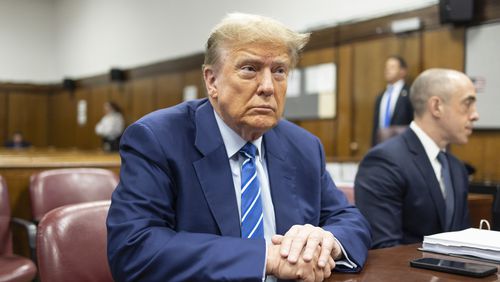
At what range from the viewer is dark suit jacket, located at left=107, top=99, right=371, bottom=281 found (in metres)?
1.45

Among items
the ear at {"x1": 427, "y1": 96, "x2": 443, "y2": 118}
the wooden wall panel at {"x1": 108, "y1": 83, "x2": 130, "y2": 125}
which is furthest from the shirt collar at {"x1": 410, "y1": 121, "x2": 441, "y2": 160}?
the wooden wall panel at {"x1": 108, "y1": 83, "x2": 130, "y2": 125}

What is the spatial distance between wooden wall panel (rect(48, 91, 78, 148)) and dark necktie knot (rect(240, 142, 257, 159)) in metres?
14.2

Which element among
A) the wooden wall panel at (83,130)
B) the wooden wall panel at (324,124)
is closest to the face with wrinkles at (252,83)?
the wooden wall panel at (324,124)

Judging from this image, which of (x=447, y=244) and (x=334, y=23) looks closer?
(x=447, y=244)

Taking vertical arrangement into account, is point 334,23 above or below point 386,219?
above

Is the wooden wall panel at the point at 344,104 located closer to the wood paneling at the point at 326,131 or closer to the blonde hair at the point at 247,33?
the wood paneling at the point at 326,131

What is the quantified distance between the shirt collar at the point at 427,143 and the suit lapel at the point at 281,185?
1.12 m

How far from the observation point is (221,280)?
141 centimetres

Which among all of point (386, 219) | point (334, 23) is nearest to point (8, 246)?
point (386, 219)

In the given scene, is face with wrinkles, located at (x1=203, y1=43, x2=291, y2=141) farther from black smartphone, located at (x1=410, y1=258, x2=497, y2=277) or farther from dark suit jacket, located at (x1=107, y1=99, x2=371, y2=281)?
black smartphone, located at (x1=410, y1=258, x2=497, y2=277)

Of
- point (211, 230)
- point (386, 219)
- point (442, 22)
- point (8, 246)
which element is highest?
point (442, 22)

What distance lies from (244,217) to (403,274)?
18.6 inches

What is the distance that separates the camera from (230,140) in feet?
5.83

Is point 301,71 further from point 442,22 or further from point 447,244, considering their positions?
point 447,244
